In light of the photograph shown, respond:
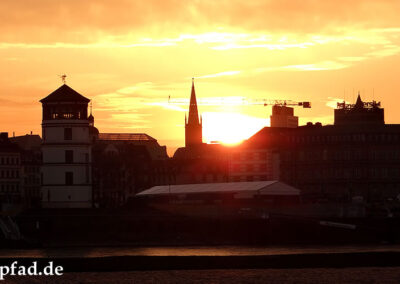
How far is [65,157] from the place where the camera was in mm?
161125

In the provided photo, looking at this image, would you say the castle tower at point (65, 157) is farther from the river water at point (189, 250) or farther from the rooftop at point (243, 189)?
the river water at point (189, 250)

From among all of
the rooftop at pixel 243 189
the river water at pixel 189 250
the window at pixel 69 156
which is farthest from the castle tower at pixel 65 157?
the river water at pixel 189 250

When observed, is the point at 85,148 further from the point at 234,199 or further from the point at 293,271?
the point at 293,271

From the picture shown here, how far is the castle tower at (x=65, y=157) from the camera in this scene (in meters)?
160

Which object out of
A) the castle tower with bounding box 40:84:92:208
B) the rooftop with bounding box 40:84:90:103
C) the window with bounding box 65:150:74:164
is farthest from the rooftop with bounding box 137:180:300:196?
the rooftop with bounding box 40:84:90:103

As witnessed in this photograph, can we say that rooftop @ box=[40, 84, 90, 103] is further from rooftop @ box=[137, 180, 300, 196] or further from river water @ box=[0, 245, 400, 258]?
river water @ box=[0, 245, 400, 258]

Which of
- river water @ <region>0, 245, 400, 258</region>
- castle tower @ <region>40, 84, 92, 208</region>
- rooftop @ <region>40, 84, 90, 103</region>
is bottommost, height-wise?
river water @ <region>0, 245, 400, 258</region>

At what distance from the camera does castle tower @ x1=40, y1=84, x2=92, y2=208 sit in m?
160

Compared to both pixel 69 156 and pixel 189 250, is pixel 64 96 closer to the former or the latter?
pixel 69 156

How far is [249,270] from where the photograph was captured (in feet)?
268

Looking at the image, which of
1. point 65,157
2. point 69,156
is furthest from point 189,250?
point 65,157

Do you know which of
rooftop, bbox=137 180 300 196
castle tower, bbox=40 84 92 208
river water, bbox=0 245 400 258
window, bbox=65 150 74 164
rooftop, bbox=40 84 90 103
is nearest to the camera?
river water, bbox=0 245 400 258

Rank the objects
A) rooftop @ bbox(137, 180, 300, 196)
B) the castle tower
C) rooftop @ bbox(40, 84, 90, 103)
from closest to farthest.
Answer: rooftop @ bbox(137, 180, 300, 196) → the castle tower → rooftop @ bbox(40, 84, 90, 103)

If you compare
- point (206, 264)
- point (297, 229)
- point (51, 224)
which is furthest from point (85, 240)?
point (206, 264)
